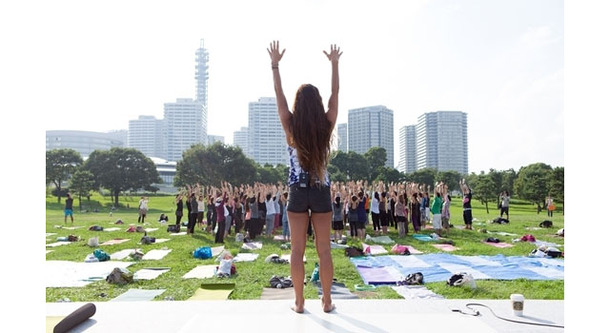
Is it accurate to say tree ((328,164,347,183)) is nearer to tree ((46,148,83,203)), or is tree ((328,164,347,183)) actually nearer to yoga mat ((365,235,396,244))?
tree ((46,148,83,203))

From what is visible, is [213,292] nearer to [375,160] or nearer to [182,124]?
[375,160]

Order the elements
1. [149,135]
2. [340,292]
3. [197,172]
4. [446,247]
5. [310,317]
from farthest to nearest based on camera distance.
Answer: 1. [149,135]
2. [197,172]
3. [446,247]
4. [340,292]
5. [310,317]

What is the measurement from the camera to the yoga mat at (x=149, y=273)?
22.8ft

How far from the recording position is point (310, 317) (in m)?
2.96

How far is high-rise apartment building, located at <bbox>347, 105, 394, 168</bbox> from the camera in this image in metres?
79.4

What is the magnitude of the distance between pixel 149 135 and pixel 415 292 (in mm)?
157377

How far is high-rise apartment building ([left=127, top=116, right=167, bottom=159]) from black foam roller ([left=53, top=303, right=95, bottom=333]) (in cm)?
15204

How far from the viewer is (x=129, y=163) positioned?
1636 inches

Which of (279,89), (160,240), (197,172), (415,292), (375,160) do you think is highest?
(375,160)

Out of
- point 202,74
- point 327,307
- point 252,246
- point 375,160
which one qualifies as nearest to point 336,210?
point 252,246

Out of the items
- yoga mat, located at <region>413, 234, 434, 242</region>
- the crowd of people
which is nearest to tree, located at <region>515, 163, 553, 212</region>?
the crowd of people

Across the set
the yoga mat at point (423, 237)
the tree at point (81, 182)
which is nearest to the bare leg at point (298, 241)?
the yoga mat at point (423, 237)
